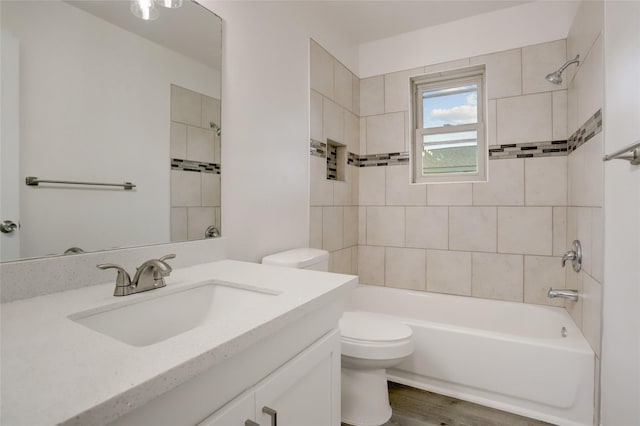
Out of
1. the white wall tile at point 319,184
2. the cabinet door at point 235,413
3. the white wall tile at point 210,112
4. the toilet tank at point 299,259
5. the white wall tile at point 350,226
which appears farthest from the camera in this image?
the white wall tile at point 350,226

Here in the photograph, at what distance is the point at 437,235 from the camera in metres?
2.64

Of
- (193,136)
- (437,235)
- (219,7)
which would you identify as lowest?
(437,235)

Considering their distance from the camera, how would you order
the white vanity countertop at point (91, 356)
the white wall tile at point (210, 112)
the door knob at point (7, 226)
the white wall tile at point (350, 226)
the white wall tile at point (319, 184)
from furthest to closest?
the white wall tile at point (350, 226) → the white wall tile at point (319, 184) → the white wall tile at point (210, 112) → the door knob at point (7, 226) → the white vanity countertop at point (91, 356)

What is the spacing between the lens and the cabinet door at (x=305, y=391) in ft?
2.57

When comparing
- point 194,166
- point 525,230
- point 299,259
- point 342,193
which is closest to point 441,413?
point 299,259

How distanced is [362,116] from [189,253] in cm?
213

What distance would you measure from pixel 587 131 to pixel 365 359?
1.71 meters

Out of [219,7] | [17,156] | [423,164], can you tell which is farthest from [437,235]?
[17,156]

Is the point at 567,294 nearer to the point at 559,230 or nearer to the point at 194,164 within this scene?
the point at 559,230

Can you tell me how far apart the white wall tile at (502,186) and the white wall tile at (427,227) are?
28 centimetres

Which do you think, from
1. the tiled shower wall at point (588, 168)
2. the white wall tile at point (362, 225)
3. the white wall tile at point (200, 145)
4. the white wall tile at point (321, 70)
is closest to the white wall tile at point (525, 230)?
the tiled shower wall at point (588, 168)

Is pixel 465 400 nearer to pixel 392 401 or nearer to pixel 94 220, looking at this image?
pixel 392 401

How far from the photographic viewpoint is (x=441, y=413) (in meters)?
1.81

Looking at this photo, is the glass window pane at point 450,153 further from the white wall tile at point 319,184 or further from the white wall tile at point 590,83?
the white wall tile at point 319,184
